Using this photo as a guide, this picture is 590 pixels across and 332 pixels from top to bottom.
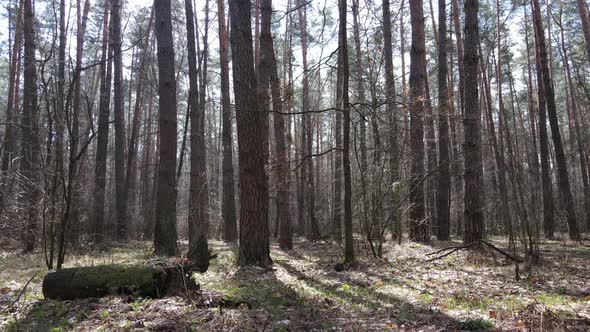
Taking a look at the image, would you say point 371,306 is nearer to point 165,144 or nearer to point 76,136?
point 76,136

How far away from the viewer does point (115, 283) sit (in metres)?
5.11

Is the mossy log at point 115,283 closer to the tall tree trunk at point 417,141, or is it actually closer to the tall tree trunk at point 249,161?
the tall tree trunk at point 249,161

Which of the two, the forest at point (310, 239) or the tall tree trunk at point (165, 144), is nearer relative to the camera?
the forest at point (310, 239)

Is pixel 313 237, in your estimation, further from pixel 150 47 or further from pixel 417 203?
pixel 150 47

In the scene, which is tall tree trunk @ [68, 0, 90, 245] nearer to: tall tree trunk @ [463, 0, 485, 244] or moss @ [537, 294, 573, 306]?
moss @ [537, 294, 573, 306]

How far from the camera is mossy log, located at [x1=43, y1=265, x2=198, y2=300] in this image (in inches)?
200

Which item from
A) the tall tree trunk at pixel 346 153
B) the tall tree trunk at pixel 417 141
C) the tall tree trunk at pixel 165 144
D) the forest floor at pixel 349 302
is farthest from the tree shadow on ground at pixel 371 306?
the tall tree trunk at pixel 417 141

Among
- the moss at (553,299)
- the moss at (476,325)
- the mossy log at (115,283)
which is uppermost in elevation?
the mossy log at (115,283)

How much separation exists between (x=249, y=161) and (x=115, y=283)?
291 centimetres

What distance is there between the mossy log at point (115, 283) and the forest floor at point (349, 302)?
165 mm

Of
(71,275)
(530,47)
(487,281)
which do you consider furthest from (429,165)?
(530,47)

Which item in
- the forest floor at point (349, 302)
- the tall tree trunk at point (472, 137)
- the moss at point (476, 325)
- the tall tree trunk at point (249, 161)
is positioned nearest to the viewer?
the moss at point (476, 325)

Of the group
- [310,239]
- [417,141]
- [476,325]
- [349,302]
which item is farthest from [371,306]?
[310,239]

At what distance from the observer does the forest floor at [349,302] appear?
13.4ft
